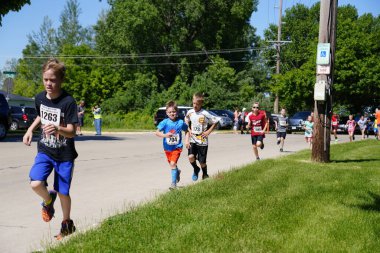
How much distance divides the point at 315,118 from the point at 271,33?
5691 cm

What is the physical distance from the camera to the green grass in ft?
16.0

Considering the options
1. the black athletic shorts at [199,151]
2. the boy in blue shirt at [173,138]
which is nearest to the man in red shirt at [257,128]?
the black athletic shorts at [199,151]

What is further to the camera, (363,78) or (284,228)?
(363,78)

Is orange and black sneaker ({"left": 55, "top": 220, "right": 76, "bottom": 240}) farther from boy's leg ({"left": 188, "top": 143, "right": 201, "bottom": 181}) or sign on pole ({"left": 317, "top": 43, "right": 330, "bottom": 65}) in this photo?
sign on pole ({"left": 317, "top": 43, "right": 330, "bottom": 65})

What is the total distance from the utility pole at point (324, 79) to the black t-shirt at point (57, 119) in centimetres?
886

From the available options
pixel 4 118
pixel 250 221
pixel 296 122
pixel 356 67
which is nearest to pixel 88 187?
pixel 250 221

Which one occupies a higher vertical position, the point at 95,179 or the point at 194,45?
the point at 194,45

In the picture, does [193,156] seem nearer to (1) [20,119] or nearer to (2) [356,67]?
(1) [20,119]

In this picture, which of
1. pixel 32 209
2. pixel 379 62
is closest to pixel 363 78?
pixel 379 62

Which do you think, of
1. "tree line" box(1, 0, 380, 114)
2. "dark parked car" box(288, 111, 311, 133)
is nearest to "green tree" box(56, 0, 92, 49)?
"tree line" box(1, 0, 380, 114)

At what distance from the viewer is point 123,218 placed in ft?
19.6

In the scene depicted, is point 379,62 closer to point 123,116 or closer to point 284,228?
point 123,116

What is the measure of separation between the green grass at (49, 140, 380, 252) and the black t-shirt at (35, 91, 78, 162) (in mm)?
861

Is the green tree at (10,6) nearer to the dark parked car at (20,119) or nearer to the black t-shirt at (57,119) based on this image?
the black t-shirt at (57,119)
